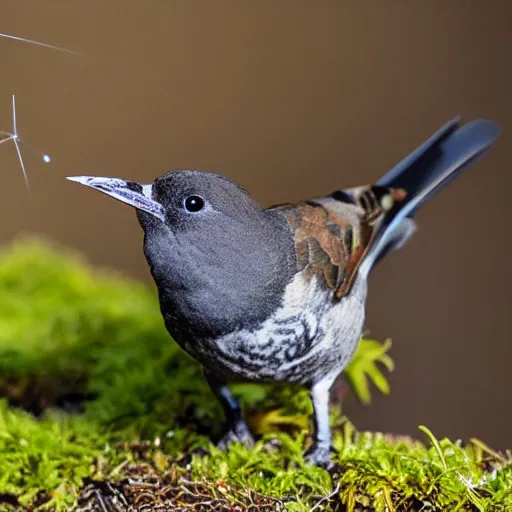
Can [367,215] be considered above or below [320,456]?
above

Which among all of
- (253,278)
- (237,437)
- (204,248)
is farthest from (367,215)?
(237,437)

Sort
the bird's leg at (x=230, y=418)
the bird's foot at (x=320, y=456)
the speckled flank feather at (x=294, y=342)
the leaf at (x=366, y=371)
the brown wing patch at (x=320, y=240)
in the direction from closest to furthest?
the speckled flank feather at (x=294, y=342), the brown wing patch at (x=320, y=240), the bird's foot at (x=320, y=456), the bird's leg at (x=230, y=418), the leaf at (x=366, y=371)

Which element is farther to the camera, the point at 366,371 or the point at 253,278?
the point at 366,371

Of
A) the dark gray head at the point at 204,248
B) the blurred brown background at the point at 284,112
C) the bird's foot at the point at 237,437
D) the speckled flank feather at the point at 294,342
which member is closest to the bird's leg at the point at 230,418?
the bird's foot at the point at 237,437

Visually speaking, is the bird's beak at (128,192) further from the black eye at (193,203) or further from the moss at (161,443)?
the moss at (161,443)

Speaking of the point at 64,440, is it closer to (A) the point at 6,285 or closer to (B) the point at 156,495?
(B) the point at 156,495

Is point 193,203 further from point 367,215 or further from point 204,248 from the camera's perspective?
point 367,215

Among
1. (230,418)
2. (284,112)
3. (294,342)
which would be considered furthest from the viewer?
(284,112)
